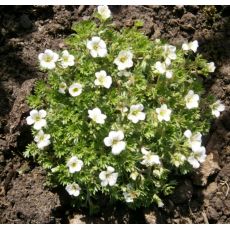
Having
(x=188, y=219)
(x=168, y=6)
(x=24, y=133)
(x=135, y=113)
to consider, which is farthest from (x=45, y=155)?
(x=168, y=6)

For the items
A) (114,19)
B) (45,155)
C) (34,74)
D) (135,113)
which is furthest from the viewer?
(114,19)

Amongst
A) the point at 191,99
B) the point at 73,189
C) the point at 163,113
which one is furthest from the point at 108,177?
the point at 191,99

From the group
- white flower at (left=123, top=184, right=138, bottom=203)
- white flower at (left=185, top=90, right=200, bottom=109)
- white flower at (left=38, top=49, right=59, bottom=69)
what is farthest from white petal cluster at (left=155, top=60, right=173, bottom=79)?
white flower at (left=123, top=184, right=138, bottom=203)

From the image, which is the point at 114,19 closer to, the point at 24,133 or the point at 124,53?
the point at 124,53

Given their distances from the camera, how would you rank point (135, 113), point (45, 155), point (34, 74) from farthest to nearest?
1. point (34, 74)
2. point (45, 155)
3. point (135, 113)

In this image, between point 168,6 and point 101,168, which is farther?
point 168,6

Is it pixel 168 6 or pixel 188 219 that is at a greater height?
pixel 168 6

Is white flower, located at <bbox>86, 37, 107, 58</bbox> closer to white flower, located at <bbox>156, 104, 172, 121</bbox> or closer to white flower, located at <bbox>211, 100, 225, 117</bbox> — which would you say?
white flower, located at <bbox>156, 104, 172, 121</bbox>
